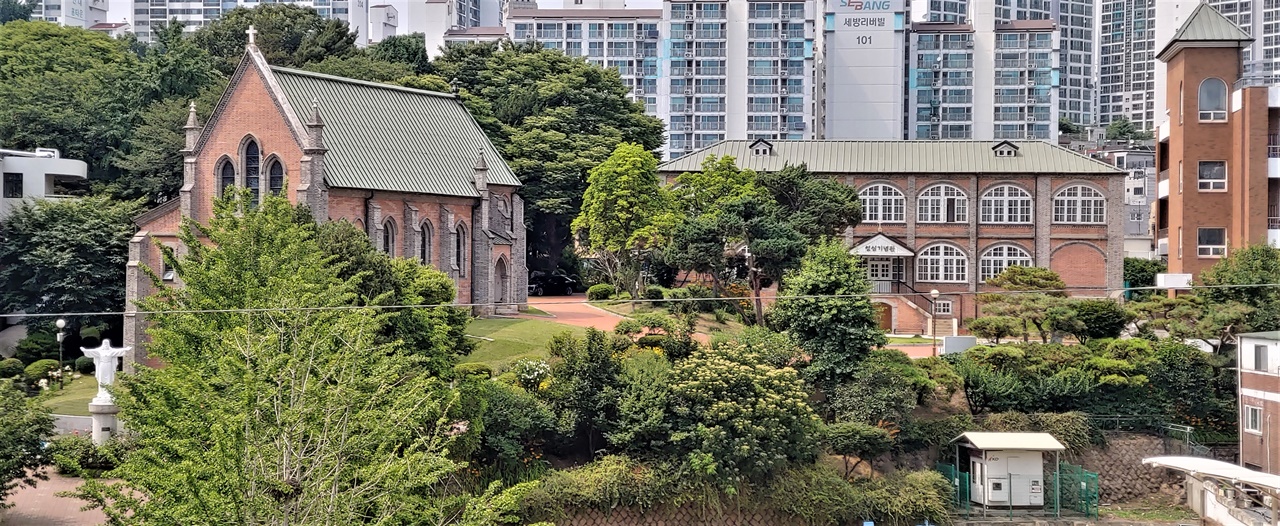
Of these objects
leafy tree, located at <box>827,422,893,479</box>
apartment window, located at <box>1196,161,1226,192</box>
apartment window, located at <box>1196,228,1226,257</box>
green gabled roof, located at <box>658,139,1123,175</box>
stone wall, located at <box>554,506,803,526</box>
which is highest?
green gabled roof, located at <box>658,139,1123,175</box>

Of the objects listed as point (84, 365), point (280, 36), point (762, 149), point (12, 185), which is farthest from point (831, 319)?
point (280, 36)

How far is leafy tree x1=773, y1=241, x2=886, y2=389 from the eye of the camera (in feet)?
152

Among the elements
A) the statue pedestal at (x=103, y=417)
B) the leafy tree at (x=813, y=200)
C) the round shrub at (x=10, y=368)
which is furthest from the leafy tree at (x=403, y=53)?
the statue pedestal at (x=103, y=417)

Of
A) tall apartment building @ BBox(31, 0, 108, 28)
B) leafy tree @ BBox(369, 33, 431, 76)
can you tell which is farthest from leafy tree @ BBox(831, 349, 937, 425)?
tall apartment building @ BBox(31, 0, 108, 28)

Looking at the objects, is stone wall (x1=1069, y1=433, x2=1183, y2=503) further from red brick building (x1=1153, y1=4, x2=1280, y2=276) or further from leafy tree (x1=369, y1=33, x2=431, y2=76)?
leafy tree (x1=369, y1=33, x2=431, y2=76)

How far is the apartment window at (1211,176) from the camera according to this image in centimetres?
6038

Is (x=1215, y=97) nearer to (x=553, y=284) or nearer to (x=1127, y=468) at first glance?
(x=1127, y=468)

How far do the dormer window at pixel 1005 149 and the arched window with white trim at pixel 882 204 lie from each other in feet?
16.1

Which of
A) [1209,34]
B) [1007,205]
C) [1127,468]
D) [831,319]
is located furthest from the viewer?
[1007,205]

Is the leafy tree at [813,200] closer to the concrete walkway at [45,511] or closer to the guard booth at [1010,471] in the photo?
the guard booth at [1010,471]

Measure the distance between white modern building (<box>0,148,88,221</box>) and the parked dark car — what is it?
72.8 ft

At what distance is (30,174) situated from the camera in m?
60.8

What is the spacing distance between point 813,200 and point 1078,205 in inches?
578

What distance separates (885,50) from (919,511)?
86.1 m
